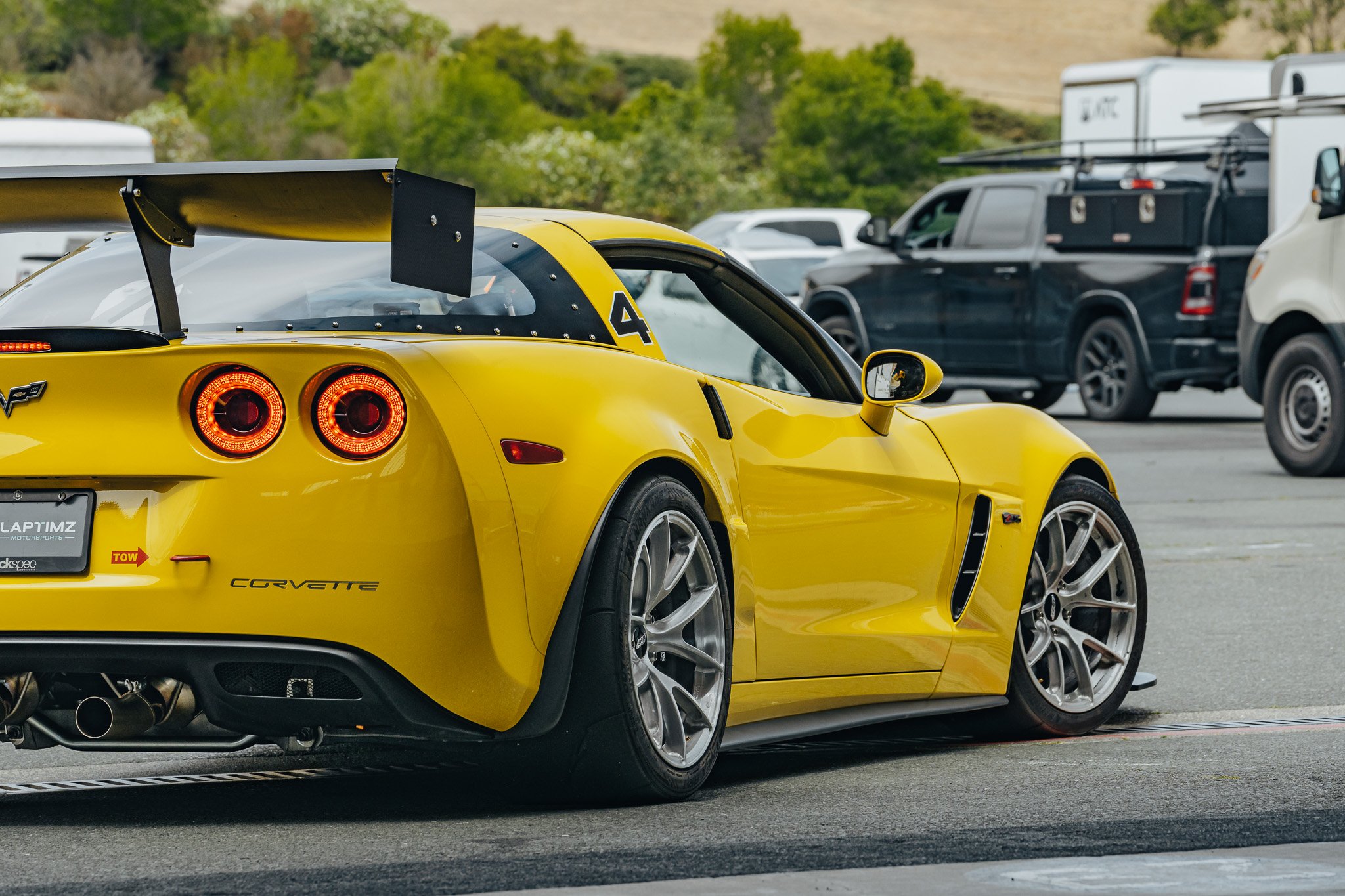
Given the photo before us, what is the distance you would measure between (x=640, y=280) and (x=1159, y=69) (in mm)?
11943

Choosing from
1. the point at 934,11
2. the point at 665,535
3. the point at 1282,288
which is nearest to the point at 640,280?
the point at 1282,288

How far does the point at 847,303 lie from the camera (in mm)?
21250

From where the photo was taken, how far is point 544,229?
204 inches

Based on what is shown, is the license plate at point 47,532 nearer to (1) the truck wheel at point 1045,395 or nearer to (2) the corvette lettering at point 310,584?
(2) the corvette lettering at point 310,584

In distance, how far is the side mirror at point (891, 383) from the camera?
563 centimetres

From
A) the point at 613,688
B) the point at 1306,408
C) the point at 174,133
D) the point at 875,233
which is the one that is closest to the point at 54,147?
the point at 875,233

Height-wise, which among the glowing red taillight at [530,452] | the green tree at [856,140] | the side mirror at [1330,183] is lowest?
the glowing red taillight at [530,452]

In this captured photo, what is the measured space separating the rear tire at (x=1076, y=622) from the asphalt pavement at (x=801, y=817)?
10cm

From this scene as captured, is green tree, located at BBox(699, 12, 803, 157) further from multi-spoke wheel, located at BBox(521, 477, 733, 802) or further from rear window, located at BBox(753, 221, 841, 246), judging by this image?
multi-spoke wheel, located at BBox(521, 477, 733, 802)

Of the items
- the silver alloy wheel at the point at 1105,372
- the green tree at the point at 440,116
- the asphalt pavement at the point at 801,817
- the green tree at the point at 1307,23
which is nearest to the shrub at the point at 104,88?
the green tree at the point at 440,116

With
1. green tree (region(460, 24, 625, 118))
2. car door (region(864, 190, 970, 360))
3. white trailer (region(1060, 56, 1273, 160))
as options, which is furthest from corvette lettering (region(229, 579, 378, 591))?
green tree (region(460, 24, 625, 118))

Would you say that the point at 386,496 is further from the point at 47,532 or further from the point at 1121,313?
the point at 1121,313

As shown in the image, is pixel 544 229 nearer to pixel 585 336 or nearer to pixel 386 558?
pixel 585 336

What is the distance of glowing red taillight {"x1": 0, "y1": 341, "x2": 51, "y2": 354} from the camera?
457cm
